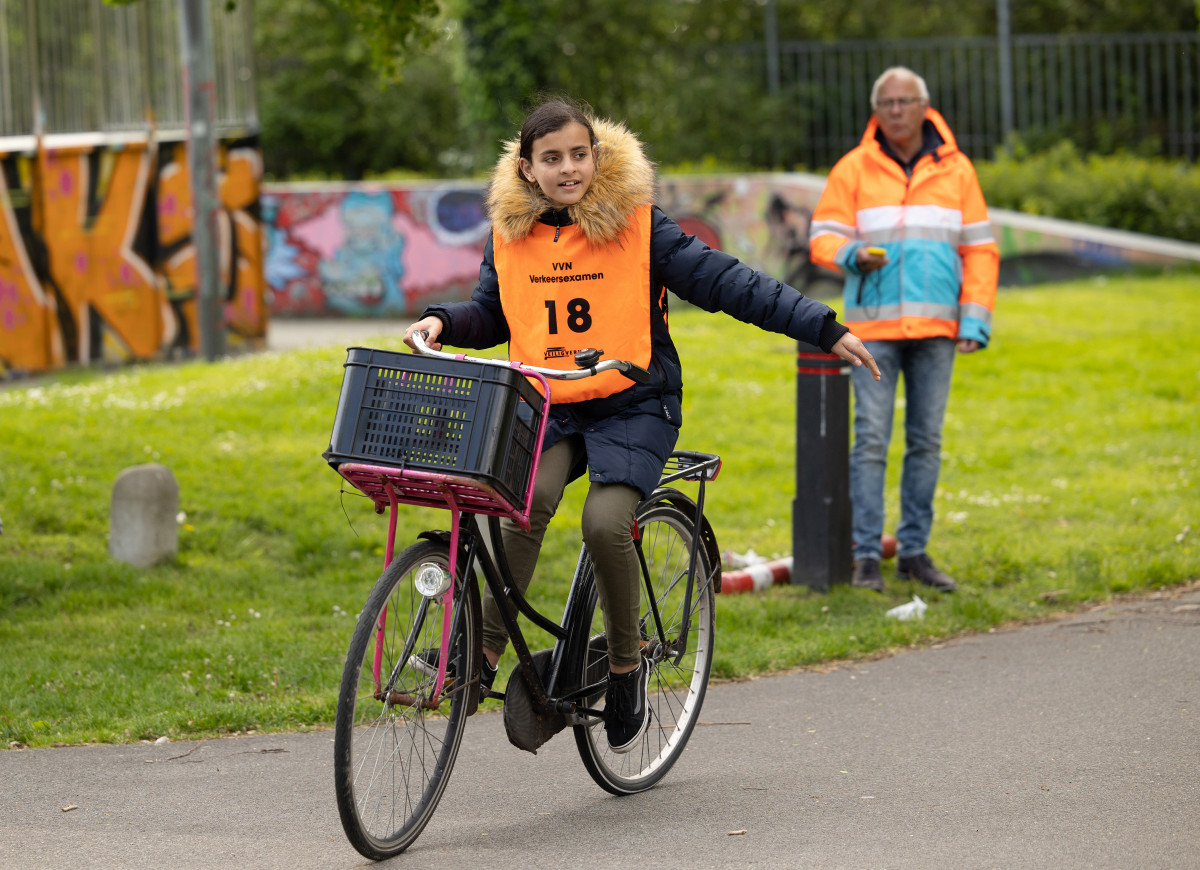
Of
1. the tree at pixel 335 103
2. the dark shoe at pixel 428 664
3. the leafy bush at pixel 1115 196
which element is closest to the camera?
the dark shoe at pixel 428 664

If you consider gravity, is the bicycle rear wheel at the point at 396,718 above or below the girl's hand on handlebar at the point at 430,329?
below

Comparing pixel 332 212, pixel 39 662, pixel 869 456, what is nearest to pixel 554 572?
pixel 869 456

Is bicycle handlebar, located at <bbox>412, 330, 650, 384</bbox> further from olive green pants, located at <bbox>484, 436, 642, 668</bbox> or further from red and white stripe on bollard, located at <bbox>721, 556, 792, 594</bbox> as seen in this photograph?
red and white stripe on bollard, located at <bbox>721, 556, 792, 594</bbox>

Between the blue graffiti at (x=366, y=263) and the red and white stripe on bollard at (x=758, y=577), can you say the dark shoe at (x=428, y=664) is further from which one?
the blue graffiti at (x=366, y=263)

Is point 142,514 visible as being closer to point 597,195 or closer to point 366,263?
point 597,195

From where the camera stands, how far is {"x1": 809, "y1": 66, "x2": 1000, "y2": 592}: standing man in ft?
20.8

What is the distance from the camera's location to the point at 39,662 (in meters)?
5.64

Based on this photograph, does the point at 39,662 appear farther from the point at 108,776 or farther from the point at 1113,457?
the point at 1113,457

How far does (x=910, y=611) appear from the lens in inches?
246

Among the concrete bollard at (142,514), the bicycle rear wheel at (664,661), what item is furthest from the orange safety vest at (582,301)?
the concrete bollard at (142,514)

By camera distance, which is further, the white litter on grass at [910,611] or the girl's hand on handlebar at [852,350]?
the white litter on grass at [910,611]

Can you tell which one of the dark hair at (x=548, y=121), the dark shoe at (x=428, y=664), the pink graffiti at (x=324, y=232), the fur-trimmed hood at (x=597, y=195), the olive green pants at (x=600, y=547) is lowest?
the dark shoe at (x=428, y=664)

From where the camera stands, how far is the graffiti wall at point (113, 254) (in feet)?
49.1

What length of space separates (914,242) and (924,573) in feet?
5.00
